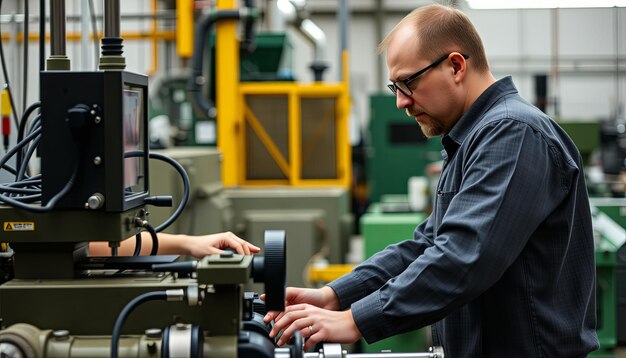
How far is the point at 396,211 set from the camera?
432 cm

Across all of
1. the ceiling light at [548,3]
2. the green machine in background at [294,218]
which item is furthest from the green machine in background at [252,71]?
the ceiling light at [548,3]

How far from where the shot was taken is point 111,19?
1.33m

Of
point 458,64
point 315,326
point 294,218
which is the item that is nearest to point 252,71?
point 294,218

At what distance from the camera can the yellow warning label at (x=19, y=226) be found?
1.23 meters

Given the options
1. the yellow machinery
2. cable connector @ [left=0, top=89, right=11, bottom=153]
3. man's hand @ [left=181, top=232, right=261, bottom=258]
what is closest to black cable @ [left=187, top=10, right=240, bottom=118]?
the yellow machinery

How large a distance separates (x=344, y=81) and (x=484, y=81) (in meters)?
3.49

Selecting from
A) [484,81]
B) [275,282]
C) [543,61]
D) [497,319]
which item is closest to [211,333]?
[275,282]

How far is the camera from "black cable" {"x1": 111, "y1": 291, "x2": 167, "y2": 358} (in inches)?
43.4

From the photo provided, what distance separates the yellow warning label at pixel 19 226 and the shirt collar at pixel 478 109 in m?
0.80

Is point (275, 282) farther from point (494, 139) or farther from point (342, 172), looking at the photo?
point (342, 172)

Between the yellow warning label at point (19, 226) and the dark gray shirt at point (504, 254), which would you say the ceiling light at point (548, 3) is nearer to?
the dark gray shirt at point (504, 254)

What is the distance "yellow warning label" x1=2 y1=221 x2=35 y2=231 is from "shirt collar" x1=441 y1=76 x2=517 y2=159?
801mm

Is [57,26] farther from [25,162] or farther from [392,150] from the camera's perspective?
[392,150]

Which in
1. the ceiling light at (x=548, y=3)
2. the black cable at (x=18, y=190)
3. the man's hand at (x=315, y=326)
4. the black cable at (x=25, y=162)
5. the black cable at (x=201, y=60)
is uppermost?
the ceiling light at (x=548, y=3)
